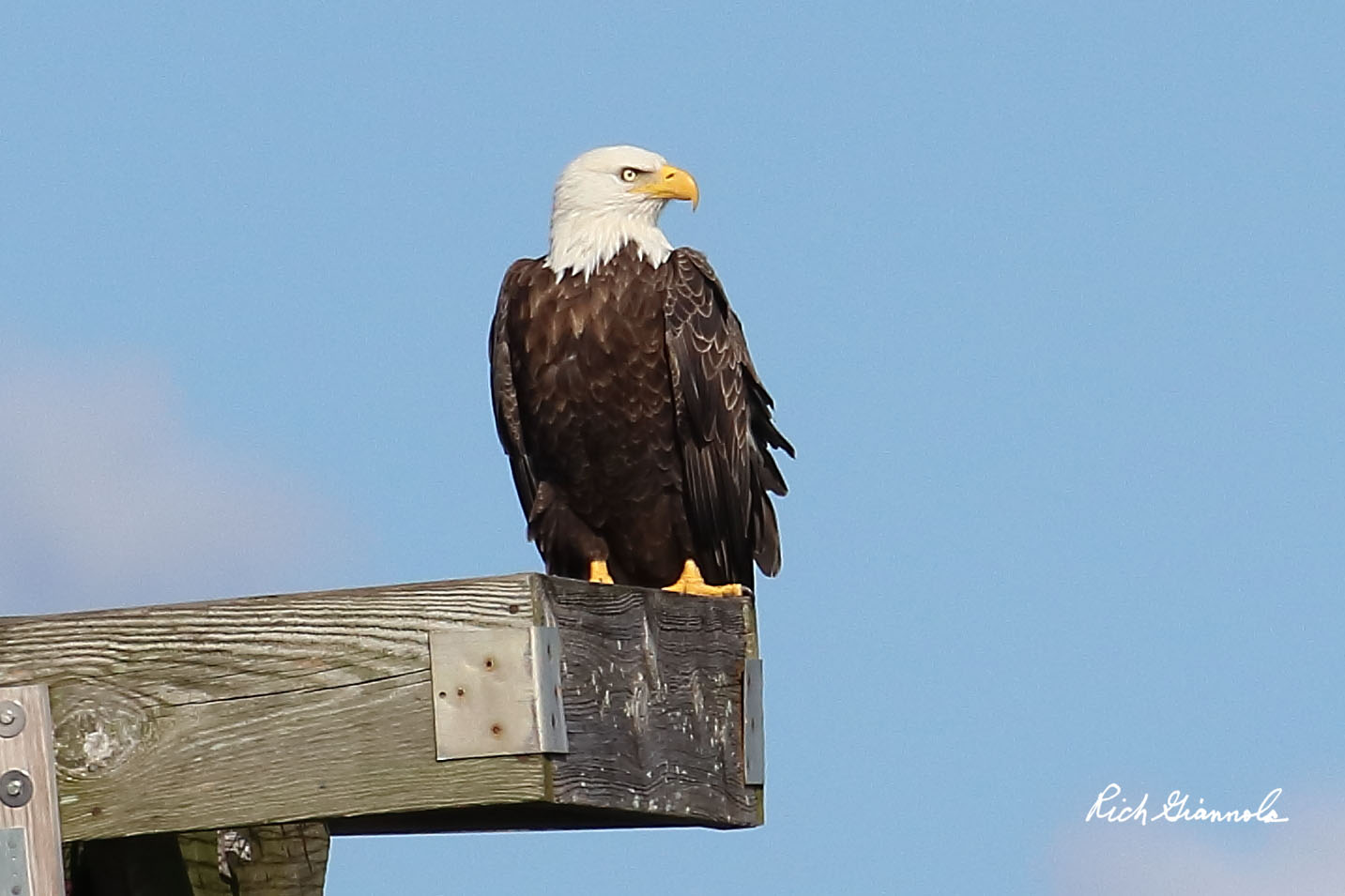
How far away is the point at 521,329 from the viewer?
21.6 feet

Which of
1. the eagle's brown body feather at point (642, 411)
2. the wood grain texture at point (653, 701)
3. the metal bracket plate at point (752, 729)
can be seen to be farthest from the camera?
the eagle's brown body feather at point (642, 411)

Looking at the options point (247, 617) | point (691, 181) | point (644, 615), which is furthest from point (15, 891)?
point (691, 181)

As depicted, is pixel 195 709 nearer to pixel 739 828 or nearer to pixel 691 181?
pixel 739 828

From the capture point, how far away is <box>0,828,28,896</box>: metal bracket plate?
287cm

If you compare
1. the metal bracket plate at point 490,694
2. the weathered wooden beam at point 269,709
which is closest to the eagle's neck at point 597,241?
the weathered wooden beam at point 269,709

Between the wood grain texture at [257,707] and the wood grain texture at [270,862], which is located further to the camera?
the wood grain texture at [270,862]

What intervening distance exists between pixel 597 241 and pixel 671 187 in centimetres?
35

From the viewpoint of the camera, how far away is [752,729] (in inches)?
164

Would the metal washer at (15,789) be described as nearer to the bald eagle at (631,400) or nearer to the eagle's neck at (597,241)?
the bald eagle at (631,400)

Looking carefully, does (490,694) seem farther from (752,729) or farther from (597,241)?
(597,241)

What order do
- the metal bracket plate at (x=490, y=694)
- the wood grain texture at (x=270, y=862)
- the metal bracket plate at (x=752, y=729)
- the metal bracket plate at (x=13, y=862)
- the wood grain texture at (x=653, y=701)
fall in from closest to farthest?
the metal bracket plate at (x=13, y=862) → the metal bracket plate at (x=490, y=694) → the wood grain texture at (x=653, y=701) → the wood grain texture at (x=270, y=862) → the metal bracket plate at (x=752, y=729)

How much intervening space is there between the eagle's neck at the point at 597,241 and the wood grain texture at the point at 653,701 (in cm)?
252

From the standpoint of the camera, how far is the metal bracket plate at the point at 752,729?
4.14m

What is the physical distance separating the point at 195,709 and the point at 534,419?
357 cm
